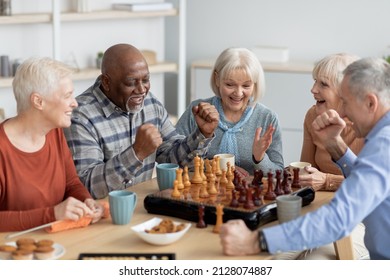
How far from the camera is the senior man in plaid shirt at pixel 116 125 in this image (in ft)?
9.55

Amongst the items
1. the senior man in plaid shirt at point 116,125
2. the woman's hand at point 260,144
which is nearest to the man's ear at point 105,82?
the senior man in plaid shirt at point 116,125

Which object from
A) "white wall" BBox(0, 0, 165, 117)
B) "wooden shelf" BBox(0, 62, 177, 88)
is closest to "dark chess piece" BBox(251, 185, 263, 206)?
"wooden shelf" BBox(0, 62, 177, 88)

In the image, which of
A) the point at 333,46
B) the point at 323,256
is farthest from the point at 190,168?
the point at 333,46

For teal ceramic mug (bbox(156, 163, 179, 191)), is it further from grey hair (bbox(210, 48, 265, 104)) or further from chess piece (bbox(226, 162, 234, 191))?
grey hair (bbox(210, 48, 265, 104))

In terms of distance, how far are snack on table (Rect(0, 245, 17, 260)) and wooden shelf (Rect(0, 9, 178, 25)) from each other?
9.27 feet

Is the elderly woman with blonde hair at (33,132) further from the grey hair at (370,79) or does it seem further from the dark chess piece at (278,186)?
the grey hair at (370,79)

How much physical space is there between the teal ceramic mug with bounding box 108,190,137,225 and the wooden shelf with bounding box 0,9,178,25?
262 centimetres

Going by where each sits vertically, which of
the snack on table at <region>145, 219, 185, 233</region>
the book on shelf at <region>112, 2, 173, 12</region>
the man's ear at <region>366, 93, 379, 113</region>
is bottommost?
the snack on table at <region>145, 219, 185, 233</region>

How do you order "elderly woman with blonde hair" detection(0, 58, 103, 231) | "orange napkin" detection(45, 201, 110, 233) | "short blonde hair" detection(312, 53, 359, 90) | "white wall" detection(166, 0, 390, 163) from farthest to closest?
"white wall" detection(166, 0, 390, 163) → "short blonde hair" detection(312, 53, 359, 90) → "elderly woman with blonde hair" detection(0, 58, 103, 231) → "orange napkin" detection(45, 201, 110, 233)

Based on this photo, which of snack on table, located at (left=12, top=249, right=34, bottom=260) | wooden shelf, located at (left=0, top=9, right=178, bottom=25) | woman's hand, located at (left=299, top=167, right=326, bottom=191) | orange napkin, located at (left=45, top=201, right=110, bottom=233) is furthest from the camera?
wooden shelf, located at (left=0, top=9, right=178, bottom=25)

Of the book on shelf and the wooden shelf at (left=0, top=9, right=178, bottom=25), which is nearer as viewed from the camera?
the wooden shelf at (left=0, top=9, right=178, bottom=25)

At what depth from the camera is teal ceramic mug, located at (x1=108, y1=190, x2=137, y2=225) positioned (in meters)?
2.39

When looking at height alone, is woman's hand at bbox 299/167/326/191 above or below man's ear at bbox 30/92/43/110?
below
